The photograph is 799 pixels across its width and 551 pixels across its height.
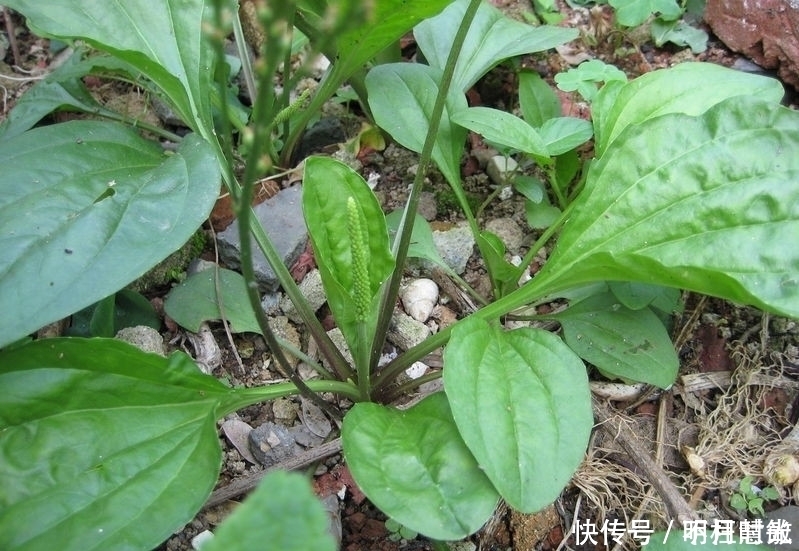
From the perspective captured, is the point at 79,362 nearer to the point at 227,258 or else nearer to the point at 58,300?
the point at 58,300

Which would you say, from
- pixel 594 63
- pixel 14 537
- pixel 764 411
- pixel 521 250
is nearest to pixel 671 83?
pixel 594 63

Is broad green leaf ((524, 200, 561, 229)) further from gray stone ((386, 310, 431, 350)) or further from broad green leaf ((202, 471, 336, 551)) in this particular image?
broad green leaf ((202, 471, 336, 551))

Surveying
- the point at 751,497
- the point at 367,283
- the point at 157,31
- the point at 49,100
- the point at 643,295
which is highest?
the point at 157,31

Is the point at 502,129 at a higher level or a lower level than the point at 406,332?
higher

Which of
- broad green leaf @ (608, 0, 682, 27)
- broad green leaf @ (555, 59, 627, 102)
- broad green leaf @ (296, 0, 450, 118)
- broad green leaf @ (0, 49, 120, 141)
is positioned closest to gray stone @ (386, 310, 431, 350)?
broad green leaf @ (296, 0, 450, 118)

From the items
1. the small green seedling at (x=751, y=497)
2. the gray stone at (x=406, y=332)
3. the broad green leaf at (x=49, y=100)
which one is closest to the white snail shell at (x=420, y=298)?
the gray stone at (x=406, y=332)

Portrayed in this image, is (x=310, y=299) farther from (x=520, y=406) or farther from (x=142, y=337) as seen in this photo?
(x=520, y=406)

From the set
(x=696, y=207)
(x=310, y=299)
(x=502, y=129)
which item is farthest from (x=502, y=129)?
(x=310, y=299)
